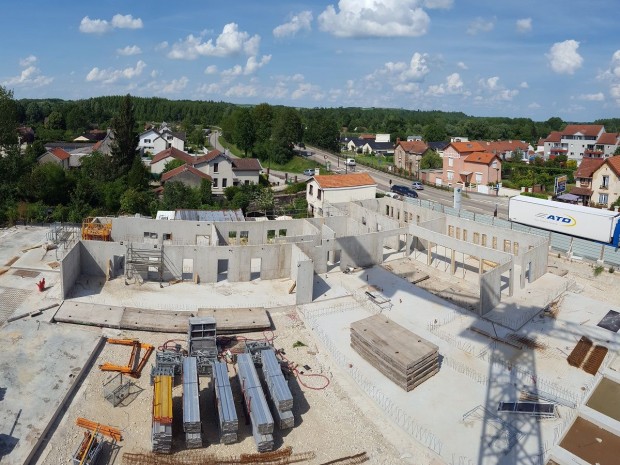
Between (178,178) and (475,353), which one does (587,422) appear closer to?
(475,353)

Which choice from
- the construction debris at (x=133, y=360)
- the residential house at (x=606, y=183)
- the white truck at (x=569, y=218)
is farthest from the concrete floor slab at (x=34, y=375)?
the residential house at (x=606, y=183)

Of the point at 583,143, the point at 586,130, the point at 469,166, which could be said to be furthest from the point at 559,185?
the point at 586,130

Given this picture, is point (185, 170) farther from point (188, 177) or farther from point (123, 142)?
point (123, 142)

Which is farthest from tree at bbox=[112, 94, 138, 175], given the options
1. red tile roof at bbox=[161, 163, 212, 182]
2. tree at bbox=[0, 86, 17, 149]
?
tree at bbox=[0, 86, 17, 149]

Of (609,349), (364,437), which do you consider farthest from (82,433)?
(609,349)

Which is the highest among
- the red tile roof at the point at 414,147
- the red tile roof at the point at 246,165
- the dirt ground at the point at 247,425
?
the red tile roof at the point at 414,147

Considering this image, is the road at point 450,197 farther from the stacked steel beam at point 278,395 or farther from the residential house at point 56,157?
the residential house at point 56,157
